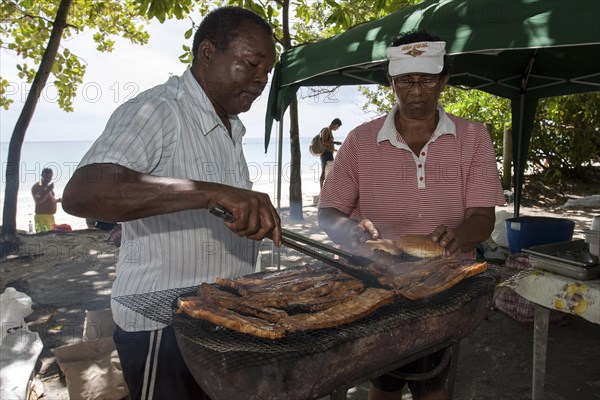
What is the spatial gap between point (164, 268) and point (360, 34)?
380cm

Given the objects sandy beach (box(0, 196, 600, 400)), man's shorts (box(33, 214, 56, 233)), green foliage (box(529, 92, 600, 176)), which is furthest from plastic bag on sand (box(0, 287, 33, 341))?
green foliage (box(529, 92, 600, 176))

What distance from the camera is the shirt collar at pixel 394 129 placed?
294 cm

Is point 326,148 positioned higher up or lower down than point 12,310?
higher up

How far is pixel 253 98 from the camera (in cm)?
218

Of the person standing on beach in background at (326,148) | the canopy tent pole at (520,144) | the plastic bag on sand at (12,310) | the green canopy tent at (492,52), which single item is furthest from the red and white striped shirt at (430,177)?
the person standing on beach in background at (326,148)

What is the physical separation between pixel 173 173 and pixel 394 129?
163cm

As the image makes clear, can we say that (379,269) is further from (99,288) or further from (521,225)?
(99,288)

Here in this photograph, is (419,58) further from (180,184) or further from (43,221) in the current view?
(43,221)

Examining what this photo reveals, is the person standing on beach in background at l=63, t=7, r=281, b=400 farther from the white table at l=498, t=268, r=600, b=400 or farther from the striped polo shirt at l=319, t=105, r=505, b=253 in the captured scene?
the white table at l=498, t=268, r=600, b=400

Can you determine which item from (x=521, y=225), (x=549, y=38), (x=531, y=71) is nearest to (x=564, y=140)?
(x=531, y=71)

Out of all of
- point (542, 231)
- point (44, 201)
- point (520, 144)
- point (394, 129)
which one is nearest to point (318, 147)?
point (520, 144)

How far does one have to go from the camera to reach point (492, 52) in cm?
433

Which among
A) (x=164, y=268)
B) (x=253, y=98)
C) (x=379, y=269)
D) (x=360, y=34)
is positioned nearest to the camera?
(x=164, y=268)

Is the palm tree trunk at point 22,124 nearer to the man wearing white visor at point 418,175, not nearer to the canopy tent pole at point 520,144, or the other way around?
the man wearing white visor at point 418,175
